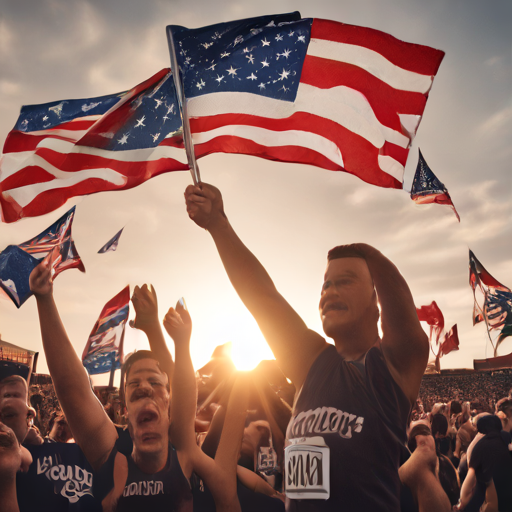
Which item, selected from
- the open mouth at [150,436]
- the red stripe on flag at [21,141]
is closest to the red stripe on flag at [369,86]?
the red stripe on flag at [21,141]

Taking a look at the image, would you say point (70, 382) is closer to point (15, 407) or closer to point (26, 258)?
point (15, 407)

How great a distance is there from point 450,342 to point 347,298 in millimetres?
22843

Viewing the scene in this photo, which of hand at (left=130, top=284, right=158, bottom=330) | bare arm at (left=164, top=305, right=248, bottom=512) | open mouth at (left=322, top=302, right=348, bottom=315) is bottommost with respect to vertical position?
bare arm at (left=164, top=305, right=248, bottom=512)

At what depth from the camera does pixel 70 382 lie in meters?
2.99

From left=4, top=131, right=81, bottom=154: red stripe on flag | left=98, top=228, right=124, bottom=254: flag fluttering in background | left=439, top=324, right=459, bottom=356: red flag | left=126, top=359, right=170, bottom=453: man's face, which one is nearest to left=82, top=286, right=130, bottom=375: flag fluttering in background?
left=98, top=228, right=124, bottom=254: flag fluttering in background

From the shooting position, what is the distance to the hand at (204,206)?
8.39 ft

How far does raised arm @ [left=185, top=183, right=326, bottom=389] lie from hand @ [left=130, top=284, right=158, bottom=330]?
148 centimetres

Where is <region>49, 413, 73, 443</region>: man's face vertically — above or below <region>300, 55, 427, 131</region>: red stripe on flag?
below

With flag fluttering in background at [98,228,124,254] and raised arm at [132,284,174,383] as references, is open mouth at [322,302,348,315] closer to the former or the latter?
raised arm at [132,284,174,383]

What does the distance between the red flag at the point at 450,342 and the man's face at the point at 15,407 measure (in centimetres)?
2146

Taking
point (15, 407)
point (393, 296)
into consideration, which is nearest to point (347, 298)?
point (393, 296)

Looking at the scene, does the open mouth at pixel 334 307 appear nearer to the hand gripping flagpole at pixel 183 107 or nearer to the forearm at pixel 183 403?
the hand gripping flagpole at pixel 183 107

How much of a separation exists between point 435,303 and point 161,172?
19.3 metres

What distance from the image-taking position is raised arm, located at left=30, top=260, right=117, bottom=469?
2996mm
